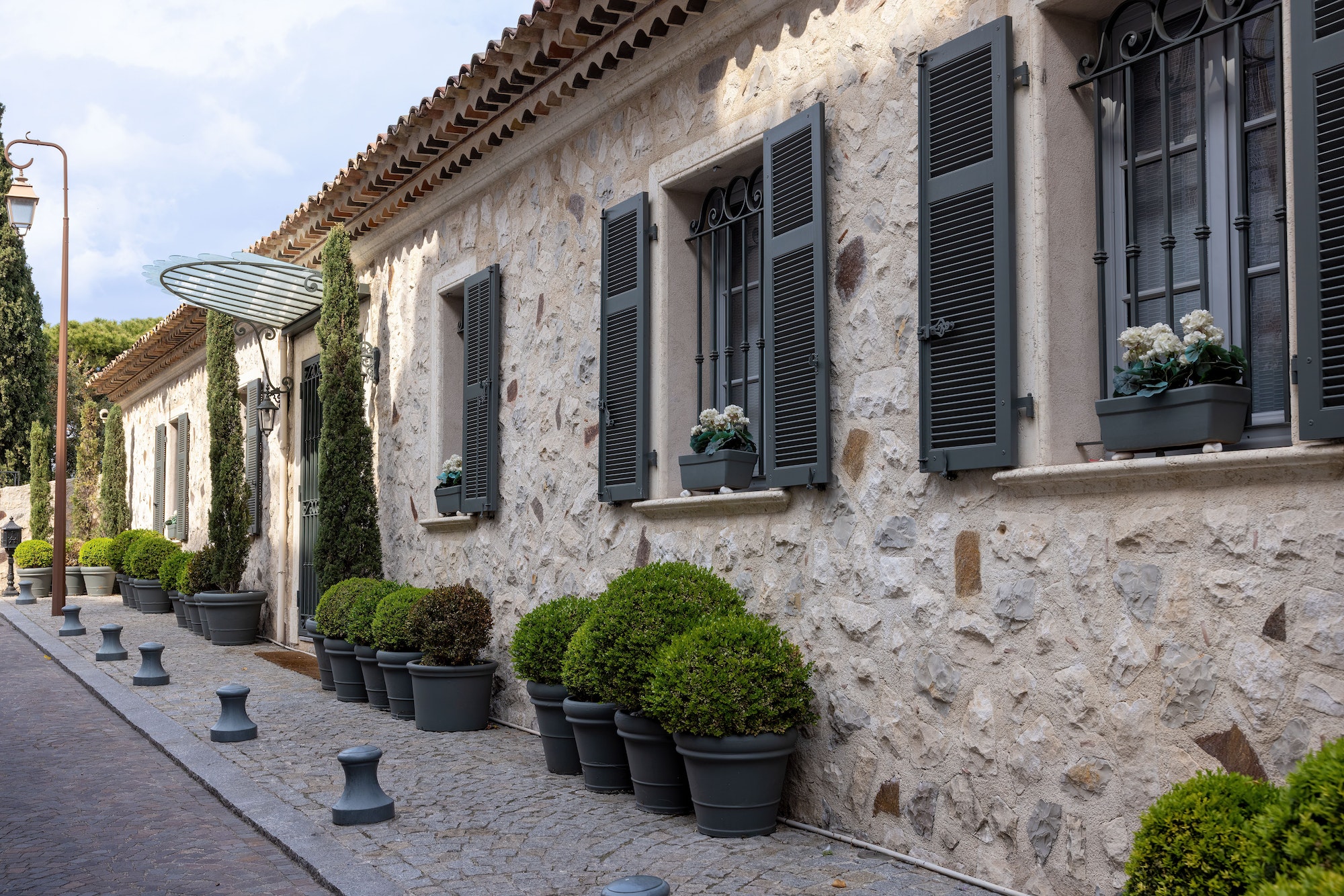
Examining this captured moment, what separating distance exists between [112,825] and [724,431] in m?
3.58

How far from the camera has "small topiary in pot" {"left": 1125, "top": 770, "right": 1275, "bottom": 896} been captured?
290 centimetres

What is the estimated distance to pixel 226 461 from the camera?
46.9 ft

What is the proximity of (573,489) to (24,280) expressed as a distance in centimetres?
2761

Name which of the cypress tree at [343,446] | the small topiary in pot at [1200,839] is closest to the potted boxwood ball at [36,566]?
the cypress tree at [343,446]

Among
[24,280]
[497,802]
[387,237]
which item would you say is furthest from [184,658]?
[24,280]

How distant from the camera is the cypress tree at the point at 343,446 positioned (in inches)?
407

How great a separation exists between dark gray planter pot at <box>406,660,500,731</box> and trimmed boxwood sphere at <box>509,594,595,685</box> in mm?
1318

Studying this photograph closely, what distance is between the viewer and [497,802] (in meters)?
5.90

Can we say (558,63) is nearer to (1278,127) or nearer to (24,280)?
(1278,127)

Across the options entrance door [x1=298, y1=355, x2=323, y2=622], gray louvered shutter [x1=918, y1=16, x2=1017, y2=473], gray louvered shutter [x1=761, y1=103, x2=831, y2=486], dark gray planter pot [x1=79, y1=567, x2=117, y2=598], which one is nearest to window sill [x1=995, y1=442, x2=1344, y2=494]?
gray louvered shutter [x1=918, y1=16, x2=1017, y2=473]

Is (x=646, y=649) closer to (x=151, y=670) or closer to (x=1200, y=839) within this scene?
(x=1200, y=839)

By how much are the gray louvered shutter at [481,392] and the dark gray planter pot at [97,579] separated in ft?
51.0

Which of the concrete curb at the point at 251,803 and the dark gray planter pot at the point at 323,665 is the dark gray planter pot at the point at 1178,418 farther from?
the dark gray planter pot at the point at 323,665

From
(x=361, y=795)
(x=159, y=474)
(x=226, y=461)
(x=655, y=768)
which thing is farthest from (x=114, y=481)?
(x=655, y=768)
